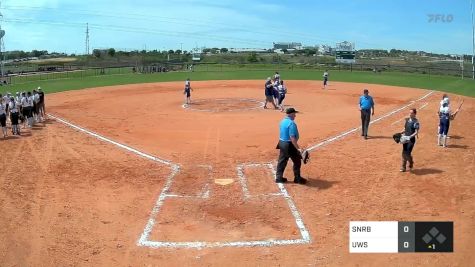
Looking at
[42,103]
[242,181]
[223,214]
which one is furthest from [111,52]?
[223,214]

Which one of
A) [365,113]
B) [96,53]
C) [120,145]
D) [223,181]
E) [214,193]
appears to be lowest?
[214,193]

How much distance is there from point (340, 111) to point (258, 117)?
5539mm

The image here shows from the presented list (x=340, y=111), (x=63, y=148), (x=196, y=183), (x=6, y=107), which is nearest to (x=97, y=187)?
(x=196, y=183)

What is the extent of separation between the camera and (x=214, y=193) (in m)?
12.0

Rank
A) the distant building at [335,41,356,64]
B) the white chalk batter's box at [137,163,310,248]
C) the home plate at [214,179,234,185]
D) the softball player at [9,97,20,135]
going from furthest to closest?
the distant building at [335,41,356,64], the softball player at [9,97,20,135], the home plate at [214,179,234,185], the white chalk batter's box at [137,163,310,248]

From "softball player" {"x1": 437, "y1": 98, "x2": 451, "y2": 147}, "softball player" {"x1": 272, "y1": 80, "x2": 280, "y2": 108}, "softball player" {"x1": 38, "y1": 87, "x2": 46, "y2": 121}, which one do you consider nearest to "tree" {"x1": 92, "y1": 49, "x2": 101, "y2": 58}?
"softball player" {"x1": 38, "y1": 87, "x2": 46, "y2": 121}

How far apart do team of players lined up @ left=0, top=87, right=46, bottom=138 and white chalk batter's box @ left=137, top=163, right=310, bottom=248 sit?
34.7ft

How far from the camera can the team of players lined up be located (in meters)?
20.0

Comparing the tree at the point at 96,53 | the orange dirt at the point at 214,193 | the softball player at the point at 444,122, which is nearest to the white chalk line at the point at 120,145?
Answer: the orange dirt at the point at 214,193

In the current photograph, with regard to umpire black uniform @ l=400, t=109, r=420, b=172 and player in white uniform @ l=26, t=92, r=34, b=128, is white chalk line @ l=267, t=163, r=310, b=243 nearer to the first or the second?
umpire black uniform @ l=400, t=109, r=420, b=172

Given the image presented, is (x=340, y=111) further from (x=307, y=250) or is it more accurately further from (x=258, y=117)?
(x=307, y=250)

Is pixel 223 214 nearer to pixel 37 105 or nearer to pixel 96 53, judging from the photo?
pixel 37 105
